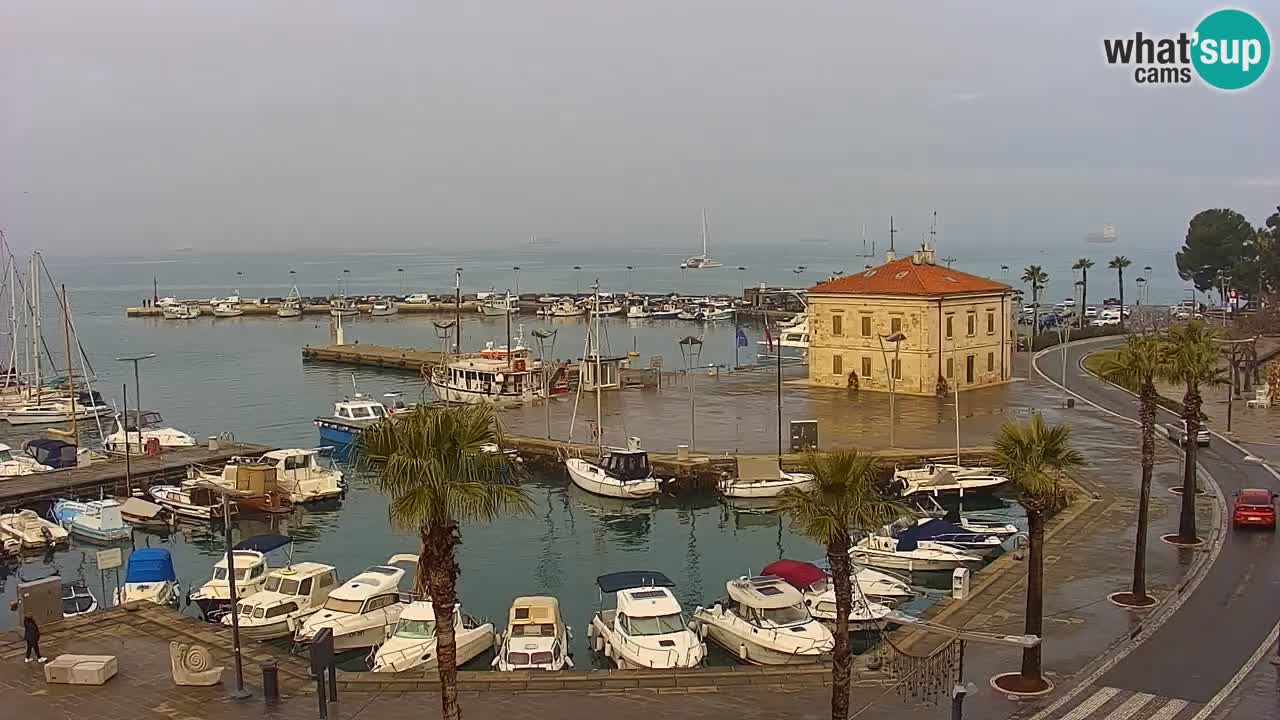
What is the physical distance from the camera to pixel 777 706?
60.6 ft

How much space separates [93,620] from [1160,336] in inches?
993

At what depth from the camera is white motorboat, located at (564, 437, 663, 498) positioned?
4378cm

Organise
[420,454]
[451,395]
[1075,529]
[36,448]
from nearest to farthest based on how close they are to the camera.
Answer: [420,454], [1075,529], [36,448], [451,395]

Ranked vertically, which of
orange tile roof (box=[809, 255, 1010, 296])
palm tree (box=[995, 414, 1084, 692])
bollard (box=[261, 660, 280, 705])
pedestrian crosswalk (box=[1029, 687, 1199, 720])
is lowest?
pedestrian crosswalk (box=[1029, 687, 1199, 720])

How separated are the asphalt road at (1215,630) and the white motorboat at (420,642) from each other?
13312 mm

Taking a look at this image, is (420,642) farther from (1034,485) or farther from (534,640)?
(1034,485)

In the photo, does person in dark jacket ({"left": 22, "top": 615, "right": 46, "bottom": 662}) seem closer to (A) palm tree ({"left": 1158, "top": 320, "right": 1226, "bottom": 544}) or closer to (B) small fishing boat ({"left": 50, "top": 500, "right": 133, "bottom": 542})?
(B) small fishing boat ({"left": 50, "top": 500, "right": 133, "bottom": 542})

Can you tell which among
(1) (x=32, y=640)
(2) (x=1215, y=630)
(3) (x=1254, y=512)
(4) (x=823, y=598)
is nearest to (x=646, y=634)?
(4) (x=823, y=598)

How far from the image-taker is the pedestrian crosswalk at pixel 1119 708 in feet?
56.9

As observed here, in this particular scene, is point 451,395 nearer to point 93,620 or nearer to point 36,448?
point 36,448

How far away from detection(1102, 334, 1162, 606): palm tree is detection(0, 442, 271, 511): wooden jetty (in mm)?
A: 36899

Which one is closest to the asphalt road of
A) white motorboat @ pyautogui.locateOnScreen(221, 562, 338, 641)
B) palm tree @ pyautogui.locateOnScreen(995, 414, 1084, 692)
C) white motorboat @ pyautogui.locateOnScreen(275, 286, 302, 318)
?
palm tree @ pyautogui.locateOnScreen(995, 414, 1084, 692)

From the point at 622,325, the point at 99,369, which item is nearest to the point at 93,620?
the point at 99,369

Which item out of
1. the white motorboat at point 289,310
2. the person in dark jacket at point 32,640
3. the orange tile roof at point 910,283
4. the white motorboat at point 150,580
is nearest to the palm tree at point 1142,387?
the person in dark jacket at point 32,640
